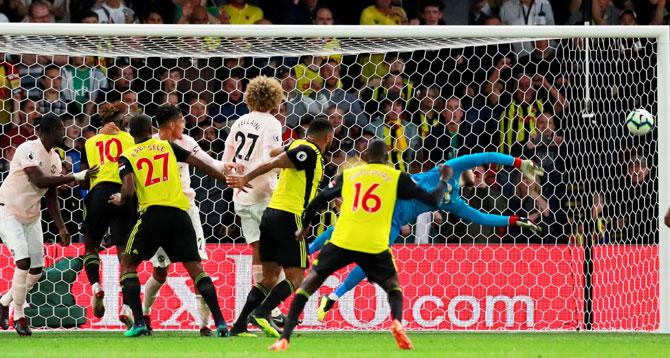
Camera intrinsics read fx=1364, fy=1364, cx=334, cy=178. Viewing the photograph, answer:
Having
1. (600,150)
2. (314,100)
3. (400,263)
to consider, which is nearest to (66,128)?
(314,100)

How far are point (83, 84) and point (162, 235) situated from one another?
357cm

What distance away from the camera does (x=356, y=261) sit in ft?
31.7

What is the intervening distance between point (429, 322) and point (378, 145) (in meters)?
4.03

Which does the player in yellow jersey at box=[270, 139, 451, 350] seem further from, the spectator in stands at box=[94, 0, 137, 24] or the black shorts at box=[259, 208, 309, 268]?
the spectator in stands at box=[94, 0, 137, 24]

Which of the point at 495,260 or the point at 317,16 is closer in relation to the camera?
the point at 495,260

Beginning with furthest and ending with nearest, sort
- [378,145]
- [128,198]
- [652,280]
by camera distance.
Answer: [652,280], [128,198], [378,145]

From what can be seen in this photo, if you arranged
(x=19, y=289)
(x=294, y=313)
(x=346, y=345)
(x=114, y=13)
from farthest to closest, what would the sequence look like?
(x=114, y=13) → (x=19, y=289) → (x=346, y=345) → (x=294, y=313)

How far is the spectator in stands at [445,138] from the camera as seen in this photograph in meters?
13.8

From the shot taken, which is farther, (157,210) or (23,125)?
(23,125)

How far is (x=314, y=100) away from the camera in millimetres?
13922

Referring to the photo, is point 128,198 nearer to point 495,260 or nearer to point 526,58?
point 495,260

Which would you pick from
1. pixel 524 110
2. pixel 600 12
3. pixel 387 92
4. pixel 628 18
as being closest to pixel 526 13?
pixel 600 12

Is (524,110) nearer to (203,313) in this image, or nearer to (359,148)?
(359,148)

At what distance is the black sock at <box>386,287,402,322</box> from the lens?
9547 millimetres
